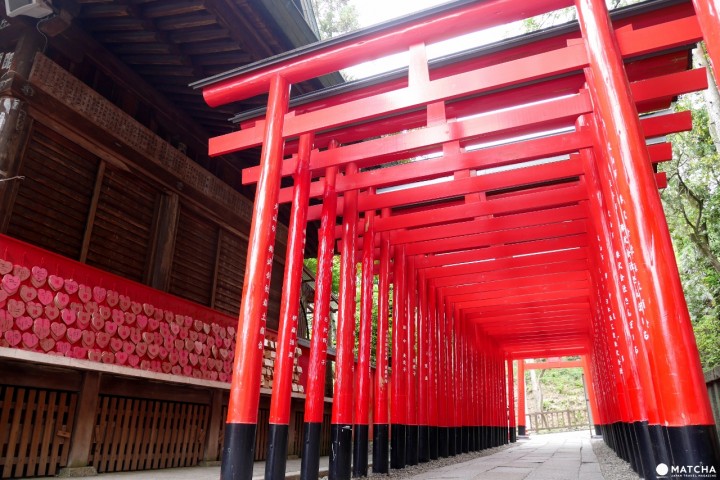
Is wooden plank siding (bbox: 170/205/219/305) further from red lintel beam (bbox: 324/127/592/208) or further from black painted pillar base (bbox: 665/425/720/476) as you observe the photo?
black painted pillar base (bbox: 665/425/720/476)

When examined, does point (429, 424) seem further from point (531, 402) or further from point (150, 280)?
point (531, 402)

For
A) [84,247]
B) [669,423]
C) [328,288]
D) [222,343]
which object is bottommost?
[669,423]

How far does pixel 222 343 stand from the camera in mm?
6887

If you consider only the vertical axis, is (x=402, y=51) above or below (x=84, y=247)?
above

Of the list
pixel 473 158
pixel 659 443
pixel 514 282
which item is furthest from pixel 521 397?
pixel 659 443

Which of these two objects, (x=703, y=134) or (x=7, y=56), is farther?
(x=703, y=134)

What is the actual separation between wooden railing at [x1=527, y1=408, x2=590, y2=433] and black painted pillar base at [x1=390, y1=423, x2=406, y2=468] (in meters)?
25.6

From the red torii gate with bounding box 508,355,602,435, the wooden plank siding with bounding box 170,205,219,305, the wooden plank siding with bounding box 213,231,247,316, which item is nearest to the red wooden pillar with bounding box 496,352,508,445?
the red torii gate with bounding box 508,355,602,435

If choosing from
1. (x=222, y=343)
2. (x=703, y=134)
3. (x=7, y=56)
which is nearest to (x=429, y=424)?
(x=222, y=343)

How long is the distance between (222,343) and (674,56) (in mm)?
6659

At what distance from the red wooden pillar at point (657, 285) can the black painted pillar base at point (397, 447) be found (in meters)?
5.26

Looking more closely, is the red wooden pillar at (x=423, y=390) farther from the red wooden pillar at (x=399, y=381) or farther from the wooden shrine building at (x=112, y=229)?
the wooden shrine building at (x=112, y=229)

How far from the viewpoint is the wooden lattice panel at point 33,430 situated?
15.1 ft

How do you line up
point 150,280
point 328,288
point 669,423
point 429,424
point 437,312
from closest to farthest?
point 669,423 → point 328,288 → point 150,280 → point 429,424 → point 437,312
